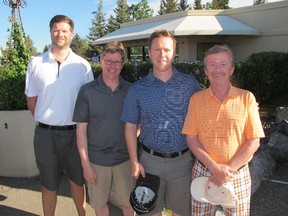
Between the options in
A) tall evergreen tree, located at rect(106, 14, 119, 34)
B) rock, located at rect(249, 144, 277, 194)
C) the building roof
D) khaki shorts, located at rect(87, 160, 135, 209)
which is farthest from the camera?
tall evergreen tree, located at rect(106, 14, 119, 34)

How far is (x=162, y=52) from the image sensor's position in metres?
2.64

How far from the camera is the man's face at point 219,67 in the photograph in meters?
2.49

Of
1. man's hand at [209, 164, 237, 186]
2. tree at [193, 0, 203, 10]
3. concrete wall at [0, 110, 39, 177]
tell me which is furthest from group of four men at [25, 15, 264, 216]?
tree at [193, 0, 203, 10]

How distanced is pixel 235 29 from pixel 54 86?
671 inches

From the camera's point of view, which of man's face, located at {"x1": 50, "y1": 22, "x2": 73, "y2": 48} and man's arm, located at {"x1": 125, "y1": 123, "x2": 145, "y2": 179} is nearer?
man's arm, located at {"x1": 125, "y1": 123, "x2": 145, "y2": 179}

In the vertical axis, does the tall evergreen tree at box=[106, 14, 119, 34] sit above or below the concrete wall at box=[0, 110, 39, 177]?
above

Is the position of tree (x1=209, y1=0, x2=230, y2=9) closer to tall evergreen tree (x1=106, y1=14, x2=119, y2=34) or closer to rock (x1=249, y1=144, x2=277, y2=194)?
tall evergreen tree (x1=106, y1=14, x2=119, y2=34)

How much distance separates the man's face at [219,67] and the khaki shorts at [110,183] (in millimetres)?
1166

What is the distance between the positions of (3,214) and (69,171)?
1224mm

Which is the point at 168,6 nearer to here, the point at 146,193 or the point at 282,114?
the point at 282,114

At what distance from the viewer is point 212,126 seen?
2.53m

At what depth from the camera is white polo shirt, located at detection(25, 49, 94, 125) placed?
3.27 meters

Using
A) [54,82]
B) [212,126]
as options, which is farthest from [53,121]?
[212,126]

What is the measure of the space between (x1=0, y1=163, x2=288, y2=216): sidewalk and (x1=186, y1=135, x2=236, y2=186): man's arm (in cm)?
169
